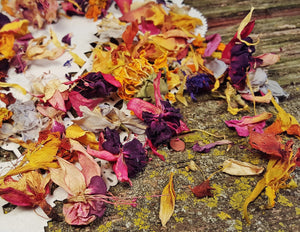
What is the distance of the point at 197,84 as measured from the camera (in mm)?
712

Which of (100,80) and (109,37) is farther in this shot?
(109,37)

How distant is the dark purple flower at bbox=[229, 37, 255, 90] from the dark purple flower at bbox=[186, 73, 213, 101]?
5cm

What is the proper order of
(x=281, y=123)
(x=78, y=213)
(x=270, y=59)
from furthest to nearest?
1. (x=270, y=59)
2. (x=281, y=123)
3. (x=78, y=213)

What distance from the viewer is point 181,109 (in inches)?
27.7

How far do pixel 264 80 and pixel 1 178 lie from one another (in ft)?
1.77

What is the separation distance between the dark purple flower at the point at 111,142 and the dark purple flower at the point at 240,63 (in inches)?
11.0

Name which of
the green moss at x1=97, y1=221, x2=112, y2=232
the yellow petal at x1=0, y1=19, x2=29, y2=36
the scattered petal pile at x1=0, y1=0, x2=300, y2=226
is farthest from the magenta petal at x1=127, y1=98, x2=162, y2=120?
the yellow petal at x1=0, y1=19, x2=29, y2=36

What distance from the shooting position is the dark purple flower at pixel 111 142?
23.1 inches

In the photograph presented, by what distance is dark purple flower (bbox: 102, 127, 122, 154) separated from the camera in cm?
59

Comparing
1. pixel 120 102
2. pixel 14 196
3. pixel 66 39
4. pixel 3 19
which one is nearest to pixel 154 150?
pixel 120 102

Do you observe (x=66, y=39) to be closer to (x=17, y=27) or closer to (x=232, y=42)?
(x=17, y=27)

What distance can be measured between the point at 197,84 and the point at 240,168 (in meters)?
0.21

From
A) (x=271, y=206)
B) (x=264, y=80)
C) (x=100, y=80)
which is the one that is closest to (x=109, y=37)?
(x=100, y=80)

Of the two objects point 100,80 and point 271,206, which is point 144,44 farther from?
point 271,206
